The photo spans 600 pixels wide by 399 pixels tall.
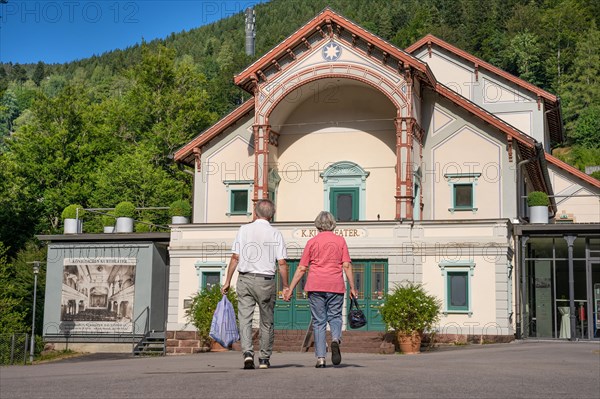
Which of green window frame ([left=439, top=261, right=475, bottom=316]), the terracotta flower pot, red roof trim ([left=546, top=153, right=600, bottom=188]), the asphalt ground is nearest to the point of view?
the asphalt ground

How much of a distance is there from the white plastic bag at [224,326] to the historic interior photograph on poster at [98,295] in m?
23.1

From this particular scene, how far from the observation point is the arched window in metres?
34.1

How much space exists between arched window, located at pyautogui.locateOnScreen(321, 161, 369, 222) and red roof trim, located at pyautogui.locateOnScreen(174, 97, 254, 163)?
390 centimetres

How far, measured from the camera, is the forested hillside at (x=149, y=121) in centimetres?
5556

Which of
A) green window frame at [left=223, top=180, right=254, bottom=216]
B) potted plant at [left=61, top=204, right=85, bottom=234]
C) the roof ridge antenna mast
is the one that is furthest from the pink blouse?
the roof ridge antenna mast

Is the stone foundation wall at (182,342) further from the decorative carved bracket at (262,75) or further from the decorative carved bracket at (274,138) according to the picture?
the decorative carved bracket at (262,75)

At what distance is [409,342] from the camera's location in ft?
81.6

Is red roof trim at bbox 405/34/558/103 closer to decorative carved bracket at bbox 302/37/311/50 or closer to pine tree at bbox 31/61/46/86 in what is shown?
decorative carved bracket at bbox 302/37/311/50

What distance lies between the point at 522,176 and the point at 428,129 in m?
4.33

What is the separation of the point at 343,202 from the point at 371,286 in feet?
15.6

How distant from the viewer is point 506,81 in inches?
1602

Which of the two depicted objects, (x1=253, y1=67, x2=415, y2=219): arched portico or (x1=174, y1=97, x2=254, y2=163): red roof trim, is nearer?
(x1=253, y1=67, x2=415, y2=219): arched portico

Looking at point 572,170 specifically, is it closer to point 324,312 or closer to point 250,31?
point 324,312

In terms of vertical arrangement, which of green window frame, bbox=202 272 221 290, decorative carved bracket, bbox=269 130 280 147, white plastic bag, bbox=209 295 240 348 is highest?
decorative carved bracket, bbox=269 130 280 147
